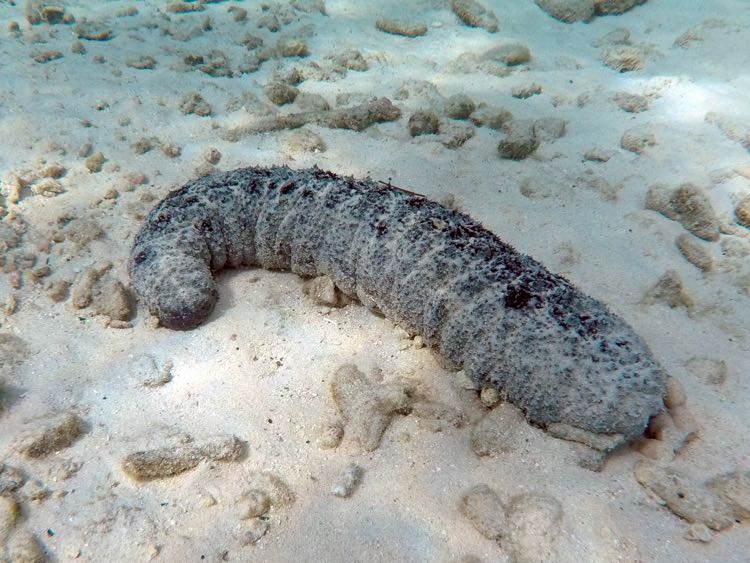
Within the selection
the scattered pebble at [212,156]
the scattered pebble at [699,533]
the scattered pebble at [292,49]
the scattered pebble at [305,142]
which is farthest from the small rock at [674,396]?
the scattered pebble at [292,49]

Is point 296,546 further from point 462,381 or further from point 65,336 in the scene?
point 65,336

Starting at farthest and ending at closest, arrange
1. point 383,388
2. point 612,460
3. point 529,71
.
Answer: point 529,71
point 383,388
point 612,460

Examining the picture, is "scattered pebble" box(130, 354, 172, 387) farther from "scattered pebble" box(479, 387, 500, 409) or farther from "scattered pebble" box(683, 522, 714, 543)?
"scattered pebble" box(683, 522, 714, 543)

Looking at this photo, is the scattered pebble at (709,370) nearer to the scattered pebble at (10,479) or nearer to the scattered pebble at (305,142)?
the scattered pebble at (305,142)

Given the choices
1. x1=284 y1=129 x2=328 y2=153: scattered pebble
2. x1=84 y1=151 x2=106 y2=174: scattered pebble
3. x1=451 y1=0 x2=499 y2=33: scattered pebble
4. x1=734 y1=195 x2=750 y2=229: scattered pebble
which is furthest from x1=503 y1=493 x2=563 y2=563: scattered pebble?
x1=451 y1=0 x2=499 y2=33: scattered pebble

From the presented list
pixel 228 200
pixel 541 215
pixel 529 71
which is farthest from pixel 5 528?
pixel 529 71

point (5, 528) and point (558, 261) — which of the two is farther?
point (558, 261)
